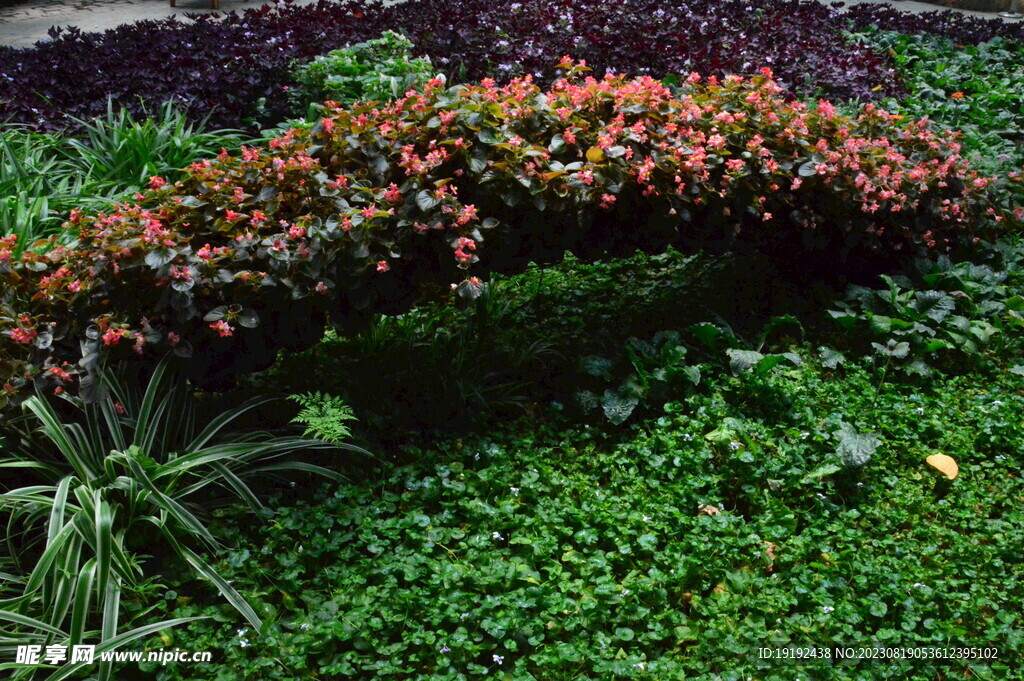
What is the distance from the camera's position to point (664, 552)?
108 inches

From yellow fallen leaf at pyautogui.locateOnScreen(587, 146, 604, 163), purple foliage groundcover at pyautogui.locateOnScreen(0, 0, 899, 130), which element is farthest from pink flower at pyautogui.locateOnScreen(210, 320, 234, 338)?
purple foliage groundcover at pyautogui.locateOnScreen(0, 0, 899, 130)

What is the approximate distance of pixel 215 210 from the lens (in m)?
3.06

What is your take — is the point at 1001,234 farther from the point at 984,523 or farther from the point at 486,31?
the point at 486,31

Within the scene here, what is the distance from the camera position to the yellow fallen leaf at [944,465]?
3.10m

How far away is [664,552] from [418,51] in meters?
4.07

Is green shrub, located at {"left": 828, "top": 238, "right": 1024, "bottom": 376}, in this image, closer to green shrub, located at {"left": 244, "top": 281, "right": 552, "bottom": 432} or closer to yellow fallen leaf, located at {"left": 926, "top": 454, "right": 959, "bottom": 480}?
yellow fallen leaf, located at {"left": 926, "top": 454, "right": 959, "bottom": 480}

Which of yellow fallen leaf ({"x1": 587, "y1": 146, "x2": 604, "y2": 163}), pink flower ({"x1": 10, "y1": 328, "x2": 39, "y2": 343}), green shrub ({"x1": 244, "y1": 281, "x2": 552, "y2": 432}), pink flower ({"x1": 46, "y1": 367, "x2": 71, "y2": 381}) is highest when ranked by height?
yellow fallen leaf ({"x1": 587, "y1": 146, "x2": 604, "y2": 163})

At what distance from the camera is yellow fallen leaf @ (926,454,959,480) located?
310 cm

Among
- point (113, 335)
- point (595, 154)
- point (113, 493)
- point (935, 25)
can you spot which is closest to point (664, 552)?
point (595, 154)

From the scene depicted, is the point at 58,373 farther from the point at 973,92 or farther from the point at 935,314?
the point at 973,92

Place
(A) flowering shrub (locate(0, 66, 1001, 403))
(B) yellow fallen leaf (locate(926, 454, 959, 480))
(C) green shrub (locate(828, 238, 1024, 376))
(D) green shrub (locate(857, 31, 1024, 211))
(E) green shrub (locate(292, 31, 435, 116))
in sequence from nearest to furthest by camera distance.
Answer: (A) flowering shrub (locate(0, 66, 1001, 403)) → (B) yellow fallen leaf (locate(926, 454, 959, 480)) → (C) green shrub (locate(828, 238, 1024, 376)) → (E) green shrub (locate(292, 31, 435, 116)) → (D) green shrub (locate(857, 31, 1024, 211))

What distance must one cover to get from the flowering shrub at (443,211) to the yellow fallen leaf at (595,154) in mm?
12

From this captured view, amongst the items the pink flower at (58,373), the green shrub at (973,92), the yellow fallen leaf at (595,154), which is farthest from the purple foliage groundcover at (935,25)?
the pink flower at (58,373)

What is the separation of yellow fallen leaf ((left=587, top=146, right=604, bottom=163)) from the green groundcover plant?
983 mm
